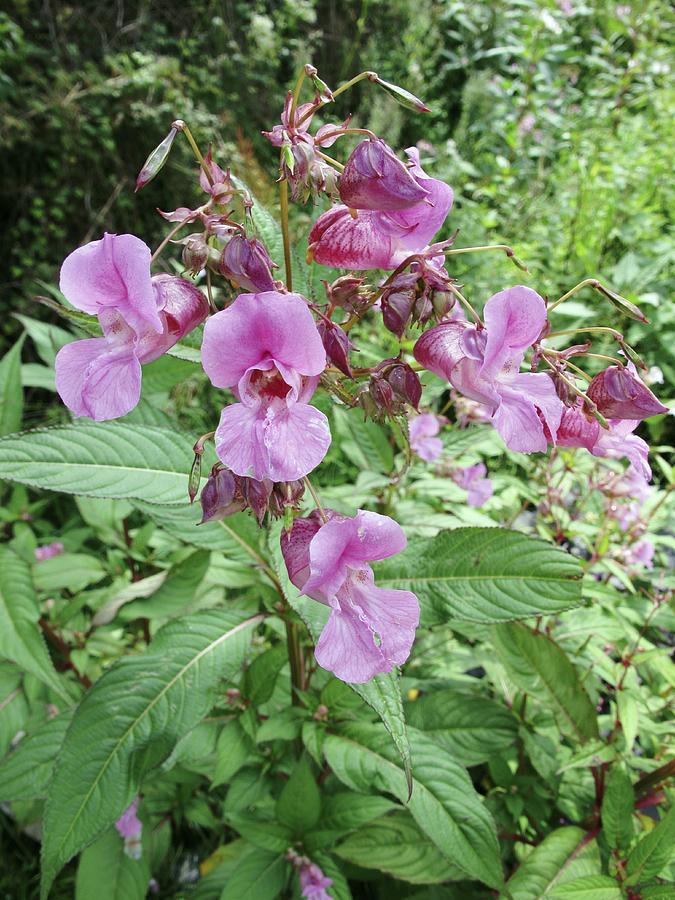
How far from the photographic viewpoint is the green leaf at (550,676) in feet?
4.03

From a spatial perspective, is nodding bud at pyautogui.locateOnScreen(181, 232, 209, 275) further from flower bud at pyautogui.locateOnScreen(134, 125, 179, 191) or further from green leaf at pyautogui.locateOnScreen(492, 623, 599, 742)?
green leaf at pyautogui.locateOnScreen(492, 623, 599, 742)

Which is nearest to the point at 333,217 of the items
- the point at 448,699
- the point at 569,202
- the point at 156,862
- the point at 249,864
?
the point at 448,699

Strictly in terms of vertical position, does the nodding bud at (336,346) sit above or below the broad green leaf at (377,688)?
above

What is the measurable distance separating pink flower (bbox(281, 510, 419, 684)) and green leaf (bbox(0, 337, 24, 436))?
0.93m

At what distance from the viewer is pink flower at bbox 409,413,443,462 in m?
1.55

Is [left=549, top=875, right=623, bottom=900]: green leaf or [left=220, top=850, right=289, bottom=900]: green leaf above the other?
→ [left=549, top=875, right=623, bottom=900]: green leaf

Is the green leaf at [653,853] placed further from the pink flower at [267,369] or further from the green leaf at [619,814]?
the pink flower at [267,369]

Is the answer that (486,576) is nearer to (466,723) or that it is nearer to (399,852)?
(466,723)

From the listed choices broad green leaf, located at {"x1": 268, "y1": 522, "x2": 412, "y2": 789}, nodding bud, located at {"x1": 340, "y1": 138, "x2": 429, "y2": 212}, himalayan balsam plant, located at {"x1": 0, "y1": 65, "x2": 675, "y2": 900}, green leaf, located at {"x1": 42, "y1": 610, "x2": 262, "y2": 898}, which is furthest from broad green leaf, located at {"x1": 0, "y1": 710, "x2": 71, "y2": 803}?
nodding bud, located at {"x1": 340, "y1": 138, "x2": 429, "y2": 212}

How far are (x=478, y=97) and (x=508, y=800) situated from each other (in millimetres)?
4420

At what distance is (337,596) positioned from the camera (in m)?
0.71

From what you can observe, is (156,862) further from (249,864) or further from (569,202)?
(569,202)

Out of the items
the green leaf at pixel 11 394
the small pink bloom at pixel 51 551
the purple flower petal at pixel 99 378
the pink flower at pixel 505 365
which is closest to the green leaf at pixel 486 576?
the pink flower at pixel 505 365

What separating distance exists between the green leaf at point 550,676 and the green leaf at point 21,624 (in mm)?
880
